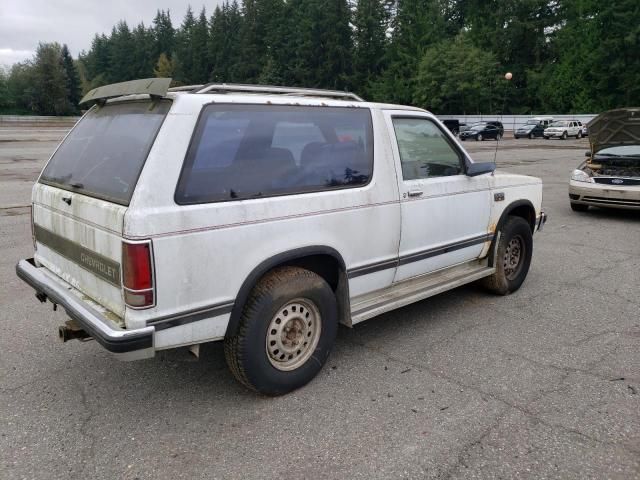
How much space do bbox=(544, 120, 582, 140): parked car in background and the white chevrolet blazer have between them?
137 feet

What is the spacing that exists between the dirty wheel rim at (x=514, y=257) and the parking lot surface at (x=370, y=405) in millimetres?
488

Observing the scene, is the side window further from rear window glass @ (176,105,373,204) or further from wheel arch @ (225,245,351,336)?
wheel arch @ (225,245,351,336)

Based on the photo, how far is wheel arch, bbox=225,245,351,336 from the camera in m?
3.06

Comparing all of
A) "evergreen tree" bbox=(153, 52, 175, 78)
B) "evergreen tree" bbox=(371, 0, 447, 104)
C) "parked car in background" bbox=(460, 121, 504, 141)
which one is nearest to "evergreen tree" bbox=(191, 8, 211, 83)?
"evergreen tree" bbox=(153, 52, 175, 78)

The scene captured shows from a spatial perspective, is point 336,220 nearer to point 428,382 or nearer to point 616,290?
point 428,382

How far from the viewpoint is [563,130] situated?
4112 centimetres

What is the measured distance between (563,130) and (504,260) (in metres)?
41.0

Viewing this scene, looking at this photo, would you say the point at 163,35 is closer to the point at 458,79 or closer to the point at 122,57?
the point at 122,57

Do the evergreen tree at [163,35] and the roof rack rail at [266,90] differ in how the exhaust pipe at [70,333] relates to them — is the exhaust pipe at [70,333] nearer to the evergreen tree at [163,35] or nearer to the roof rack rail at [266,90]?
the roof rack rail at [266,90]

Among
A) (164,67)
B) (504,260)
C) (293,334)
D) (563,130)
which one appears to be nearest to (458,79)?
(563,130)

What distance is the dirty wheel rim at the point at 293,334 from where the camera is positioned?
131 inches

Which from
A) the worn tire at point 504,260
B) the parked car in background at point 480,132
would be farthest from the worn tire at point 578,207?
the parked car in background at point 480,132

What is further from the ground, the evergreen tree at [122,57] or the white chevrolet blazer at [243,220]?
the evergreen tree at [122,57]

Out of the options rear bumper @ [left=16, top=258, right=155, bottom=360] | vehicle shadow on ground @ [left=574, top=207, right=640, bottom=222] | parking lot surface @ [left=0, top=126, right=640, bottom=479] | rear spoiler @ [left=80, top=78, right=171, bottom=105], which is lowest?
parking lot surface @ [left=0, top=126, right=640, bottom=479]
